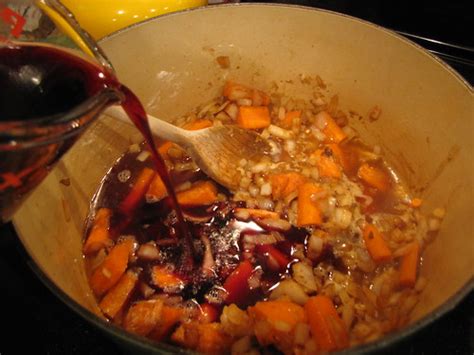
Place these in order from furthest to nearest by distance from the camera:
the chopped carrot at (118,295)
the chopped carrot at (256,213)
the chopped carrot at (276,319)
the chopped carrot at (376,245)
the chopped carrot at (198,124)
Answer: the chopped carrot at (198,124) < the chopped carrot at (256,213) < the chopped carrot at (376,245) < the chopped carrot at (118,295) < the chopped carrot at (276,319)

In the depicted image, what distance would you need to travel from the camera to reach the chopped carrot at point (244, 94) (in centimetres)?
187

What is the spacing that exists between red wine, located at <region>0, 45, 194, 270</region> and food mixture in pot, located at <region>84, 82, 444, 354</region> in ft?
1.91

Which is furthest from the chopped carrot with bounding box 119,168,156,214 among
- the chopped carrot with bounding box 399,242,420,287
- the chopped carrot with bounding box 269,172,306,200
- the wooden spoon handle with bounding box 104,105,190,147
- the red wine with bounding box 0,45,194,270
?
the chopped carrot with bounding box 399,242,420,287

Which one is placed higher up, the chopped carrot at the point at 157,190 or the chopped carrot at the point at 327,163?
the chopped carrot at the point at 327,163

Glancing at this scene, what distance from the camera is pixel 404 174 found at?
5.64ft

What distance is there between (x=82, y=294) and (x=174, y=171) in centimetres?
62

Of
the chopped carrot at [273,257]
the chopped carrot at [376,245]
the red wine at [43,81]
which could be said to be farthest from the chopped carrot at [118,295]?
the chopped carrot at [376,245]

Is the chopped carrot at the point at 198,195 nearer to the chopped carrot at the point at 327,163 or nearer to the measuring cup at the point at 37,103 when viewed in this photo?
the chopped carrot at the point at 327,163

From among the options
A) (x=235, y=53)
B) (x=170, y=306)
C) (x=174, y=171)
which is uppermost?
(x=235, y=53)

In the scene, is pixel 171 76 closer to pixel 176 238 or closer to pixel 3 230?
pixel 176 238

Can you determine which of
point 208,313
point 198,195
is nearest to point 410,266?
point 208,313

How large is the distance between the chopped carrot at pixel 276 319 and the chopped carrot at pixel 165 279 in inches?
9.5

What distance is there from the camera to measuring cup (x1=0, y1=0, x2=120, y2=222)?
74 centimetres

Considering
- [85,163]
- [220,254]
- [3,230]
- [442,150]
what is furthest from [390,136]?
[3,230]
